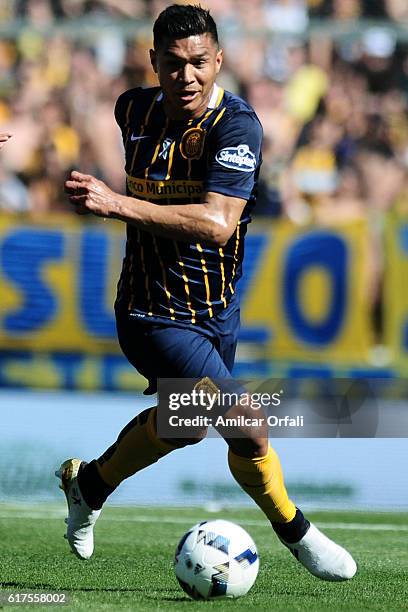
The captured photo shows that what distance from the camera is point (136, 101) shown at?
5367 mm

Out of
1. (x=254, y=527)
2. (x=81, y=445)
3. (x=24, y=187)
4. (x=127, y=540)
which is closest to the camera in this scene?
(x=127, y=540)

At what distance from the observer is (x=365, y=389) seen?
10102 millimetres

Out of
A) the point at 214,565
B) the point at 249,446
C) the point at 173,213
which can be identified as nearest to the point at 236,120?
the point at 173,213

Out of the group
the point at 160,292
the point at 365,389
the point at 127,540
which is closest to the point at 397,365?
the point at 365,389

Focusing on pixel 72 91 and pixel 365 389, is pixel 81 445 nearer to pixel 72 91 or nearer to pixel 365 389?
pixel 365 389

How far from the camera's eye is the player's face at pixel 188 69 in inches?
194

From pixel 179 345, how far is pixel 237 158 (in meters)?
0.80

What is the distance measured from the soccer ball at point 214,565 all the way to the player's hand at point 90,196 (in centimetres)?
132

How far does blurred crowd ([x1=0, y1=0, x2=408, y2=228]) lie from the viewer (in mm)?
11055

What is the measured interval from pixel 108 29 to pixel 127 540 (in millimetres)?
6002

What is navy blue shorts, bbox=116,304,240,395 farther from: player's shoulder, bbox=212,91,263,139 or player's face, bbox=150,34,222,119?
player's face, bbox=150,34,222,119

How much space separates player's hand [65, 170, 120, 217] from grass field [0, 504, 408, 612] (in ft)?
4.83

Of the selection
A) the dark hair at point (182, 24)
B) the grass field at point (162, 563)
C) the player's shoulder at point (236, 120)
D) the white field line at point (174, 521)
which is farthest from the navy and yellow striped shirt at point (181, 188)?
the white field line at point (174, 521)

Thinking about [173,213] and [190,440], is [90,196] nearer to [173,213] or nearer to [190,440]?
[173,213]
